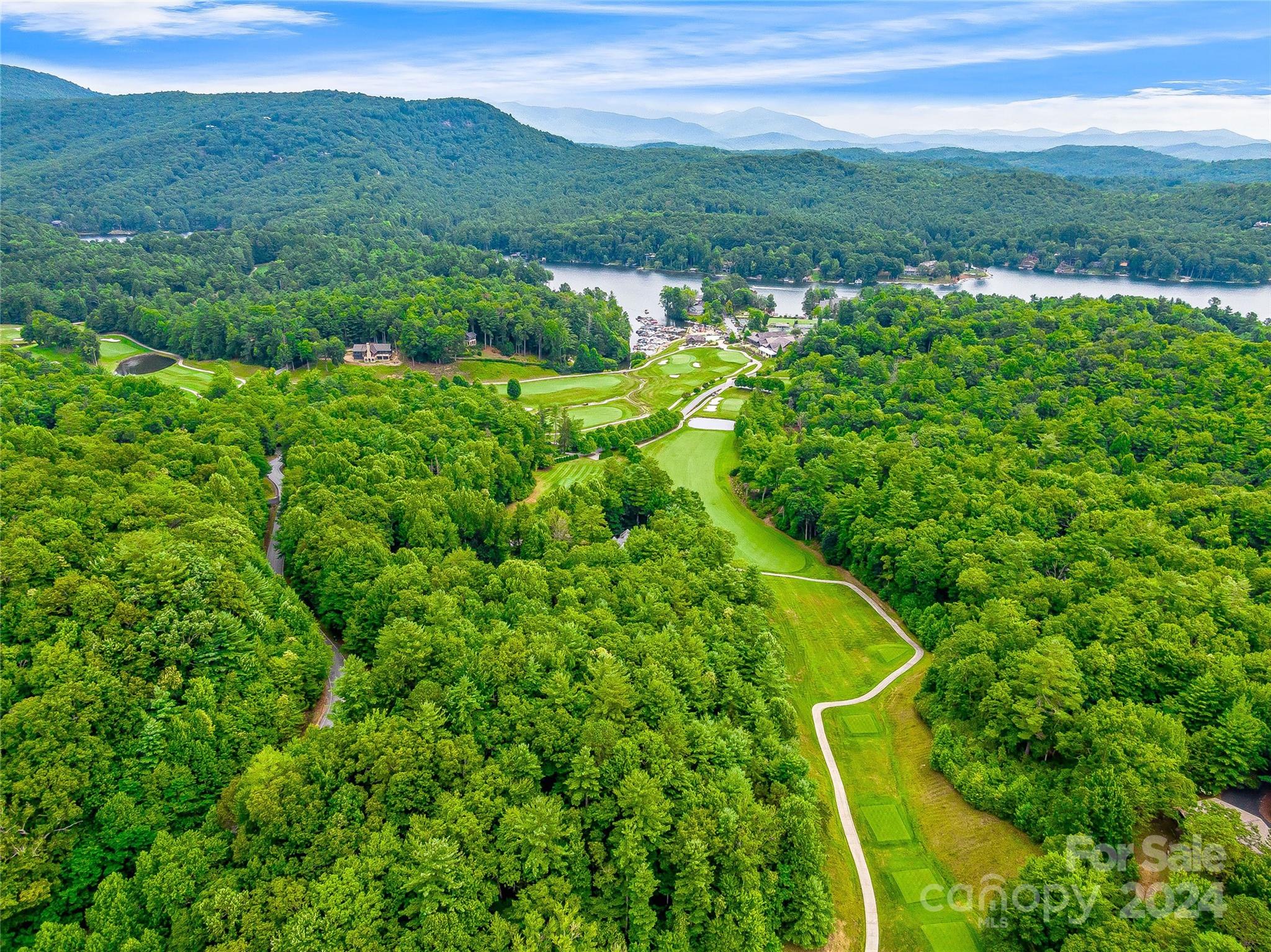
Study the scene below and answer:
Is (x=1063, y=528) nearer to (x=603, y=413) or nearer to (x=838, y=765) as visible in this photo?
(x=838, y=765)

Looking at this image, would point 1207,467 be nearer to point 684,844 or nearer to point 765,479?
point 765,479

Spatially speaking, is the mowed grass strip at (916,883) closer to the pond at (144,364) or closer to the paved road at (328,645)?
the paved road at (328,645)

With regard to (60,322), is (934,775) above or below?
below

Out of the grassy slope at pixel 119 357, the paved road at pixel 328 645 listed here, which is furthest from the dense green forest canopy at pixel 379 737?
the grassy slope at pixel 119 357

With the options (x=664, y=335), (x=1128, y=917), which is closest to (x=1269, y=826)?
(x=1128, y=917)

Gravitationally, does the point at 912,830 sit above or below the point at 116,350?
below

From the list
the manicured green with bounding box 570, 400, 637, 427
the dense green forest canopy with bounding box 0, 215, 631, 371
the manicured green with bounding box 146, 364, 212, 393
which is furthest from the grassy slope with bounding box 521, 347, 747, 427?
the manicured green with bounding box 146, 364, 212, 393

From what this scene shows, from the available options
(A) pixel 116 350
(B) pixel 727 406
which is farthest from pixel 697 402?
(A) pixel 116 350
